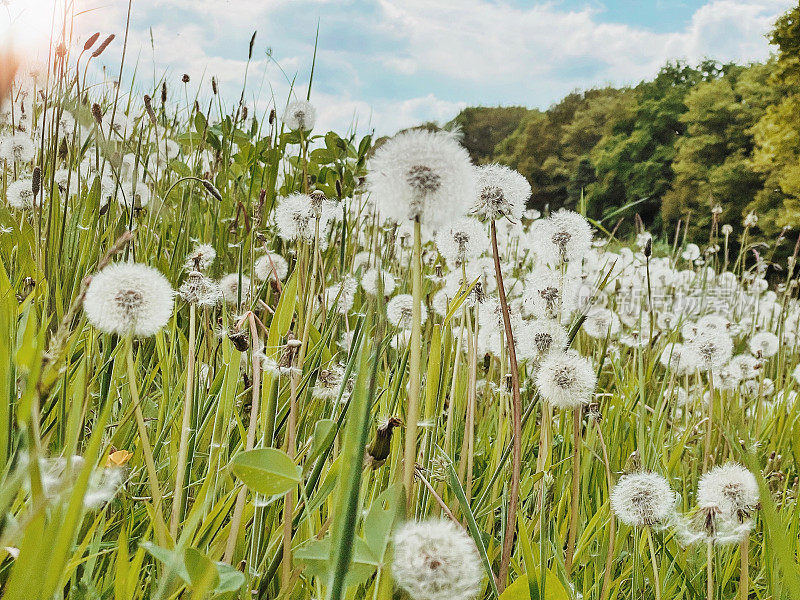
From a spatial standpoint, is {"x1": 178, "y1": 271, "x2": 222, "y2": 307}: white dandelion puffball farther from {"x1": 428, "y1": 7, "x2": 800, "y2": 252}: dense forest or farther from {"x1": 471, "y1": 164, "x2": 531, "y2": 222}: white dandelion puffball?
{"x1": 428, "y1": 7, "x2": 800, "y2": 252}: dense forest

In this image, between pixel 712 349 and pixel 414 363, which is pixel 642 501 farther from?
pixel 712 349

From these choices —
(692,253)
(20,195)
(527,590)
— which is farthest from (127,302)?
(692,253)

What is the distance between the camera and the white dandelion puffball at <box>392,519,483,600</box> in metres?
0.57

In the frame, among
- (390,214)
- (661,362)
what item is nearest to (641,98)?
(661,362)

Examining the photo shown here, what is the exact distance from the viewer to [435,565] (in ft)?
1.91

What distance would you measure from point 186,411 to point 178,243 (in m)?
1.34

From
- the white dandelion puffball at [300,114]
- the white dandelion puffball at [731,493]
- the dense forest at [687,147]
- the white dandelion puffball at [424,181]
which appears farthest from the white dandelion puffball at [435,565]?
the dense forest at [687,147]

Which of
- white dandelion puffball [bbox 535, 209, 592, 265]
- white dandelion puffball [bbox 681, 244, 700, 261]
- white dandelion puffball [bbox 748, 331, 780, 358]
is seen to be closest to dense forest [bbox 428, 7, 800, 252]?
white dandelion puffball [bbox 681, 244, 700, 261]

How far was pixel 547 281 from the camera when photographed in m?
1.60

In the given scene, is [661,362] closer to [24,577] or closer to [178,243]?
[178,243]

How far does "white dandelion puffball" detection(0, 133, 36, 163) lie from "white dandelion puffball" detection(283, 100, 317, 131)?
120 cm

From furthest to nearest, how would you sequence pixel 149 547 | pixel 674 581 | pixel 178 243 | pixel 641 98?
pixel 641 98 < pixel 178 243 < pixel 674 581 < pixel 149 547

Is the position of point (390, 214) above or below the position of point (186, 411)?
above

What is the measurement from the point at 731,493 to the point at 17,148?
292 centimetres
